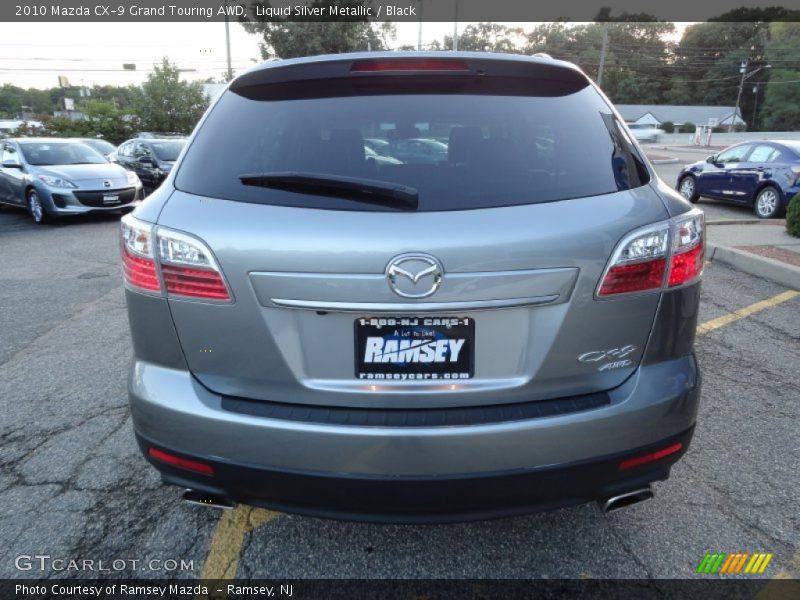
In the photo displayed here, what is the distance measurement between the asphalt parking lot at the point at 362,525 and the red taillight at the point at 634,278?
1.15 m

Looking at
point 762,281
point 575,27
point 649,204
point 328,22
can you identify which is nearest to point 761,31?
point 575,27

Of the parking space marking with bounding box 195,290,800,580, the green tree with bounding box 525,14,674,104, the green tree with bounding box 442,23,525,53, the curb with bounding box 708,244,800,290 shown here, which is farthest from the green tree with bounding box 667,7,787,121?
the parking space marking with bounding box 195,290,800,580

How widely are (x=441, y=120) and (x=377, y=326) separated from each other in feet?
2.77

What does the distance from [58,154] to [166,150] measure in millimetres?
3340

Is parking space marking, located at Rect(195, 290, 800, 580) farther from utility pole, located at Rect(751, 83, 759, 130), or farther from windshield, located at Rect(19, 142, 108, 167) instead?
utility pole, located at Rect(751, 83, 759, 130)

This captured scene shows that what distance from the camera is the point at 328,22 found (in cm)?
3275

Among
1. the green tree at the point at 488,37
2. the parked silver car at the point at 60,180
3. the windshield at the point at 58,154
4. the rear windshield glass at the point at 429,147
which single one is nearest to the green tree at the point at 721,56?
the green tree at the point at 488,37

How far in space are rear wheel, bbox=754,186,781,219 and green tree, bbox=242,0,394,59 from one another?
2632 cm

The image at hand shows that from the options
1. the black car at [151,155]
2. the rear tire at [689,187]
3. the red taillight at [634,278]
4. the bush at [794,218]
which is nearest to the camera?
the red taillight at [634,278]

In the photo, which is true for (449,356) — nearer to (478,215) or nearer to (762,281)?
(478,215)

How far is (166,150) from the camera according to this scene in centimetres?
1512

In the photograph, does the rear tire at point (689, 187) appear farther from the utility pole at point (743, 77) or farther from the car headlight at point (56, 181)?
the utility pole at point (743, 77)

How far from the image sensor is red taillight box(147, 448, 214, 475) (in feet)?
6.12

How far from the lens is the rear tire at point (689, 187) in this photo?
13.2 meters
